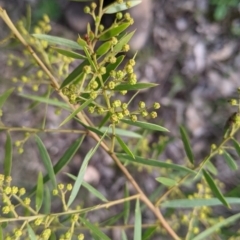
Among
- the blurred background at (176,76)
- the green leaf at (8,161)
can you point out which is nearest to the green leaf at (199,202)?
the green leaf at (8,161)

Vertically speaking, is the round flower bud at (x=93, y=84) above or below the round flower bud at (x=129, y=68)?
below

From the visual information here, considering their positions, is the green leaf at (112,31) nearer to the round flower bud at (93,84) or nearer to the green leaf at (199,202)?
the round flower bud at (93,84)

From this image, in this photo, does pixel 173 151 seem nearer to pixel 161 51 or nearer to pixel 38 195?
pixel 161 51

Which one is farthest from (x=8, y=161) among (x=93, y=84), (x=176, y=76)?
(x=176, y=76)

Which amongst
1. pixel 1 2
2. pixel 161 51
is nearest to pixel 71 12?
pixel 1 2

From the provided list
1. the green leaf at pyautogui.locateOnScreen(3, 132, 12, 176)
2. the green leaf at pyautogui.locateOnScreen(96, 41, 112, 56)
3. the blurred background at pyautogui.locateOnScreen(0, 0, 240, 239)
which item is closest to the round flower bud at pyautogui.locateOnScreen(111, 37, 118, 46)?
the green leaf at pyautogui.locateOnScreen(96, 41, 112, 56)

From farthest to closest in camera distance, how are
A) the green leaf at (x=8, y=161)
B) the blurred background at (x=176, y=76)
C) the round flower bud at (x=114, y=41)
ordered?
the blurred background at (x=176, y=76) → the green leaf at (x=8, y=161) → the round flower bud at (x=114, y=41)

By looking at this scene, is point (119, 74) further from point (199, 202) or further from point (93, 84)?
point (199, 202)

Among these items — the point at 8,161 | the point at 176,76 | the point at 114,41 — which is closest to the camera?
the point at 114,41

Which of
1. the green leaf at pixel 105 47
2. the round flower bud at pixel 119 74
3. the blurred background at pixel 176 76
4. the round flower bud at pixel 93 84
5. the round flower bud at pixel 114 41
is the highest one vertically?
the round flower bud at pixel 114 41
